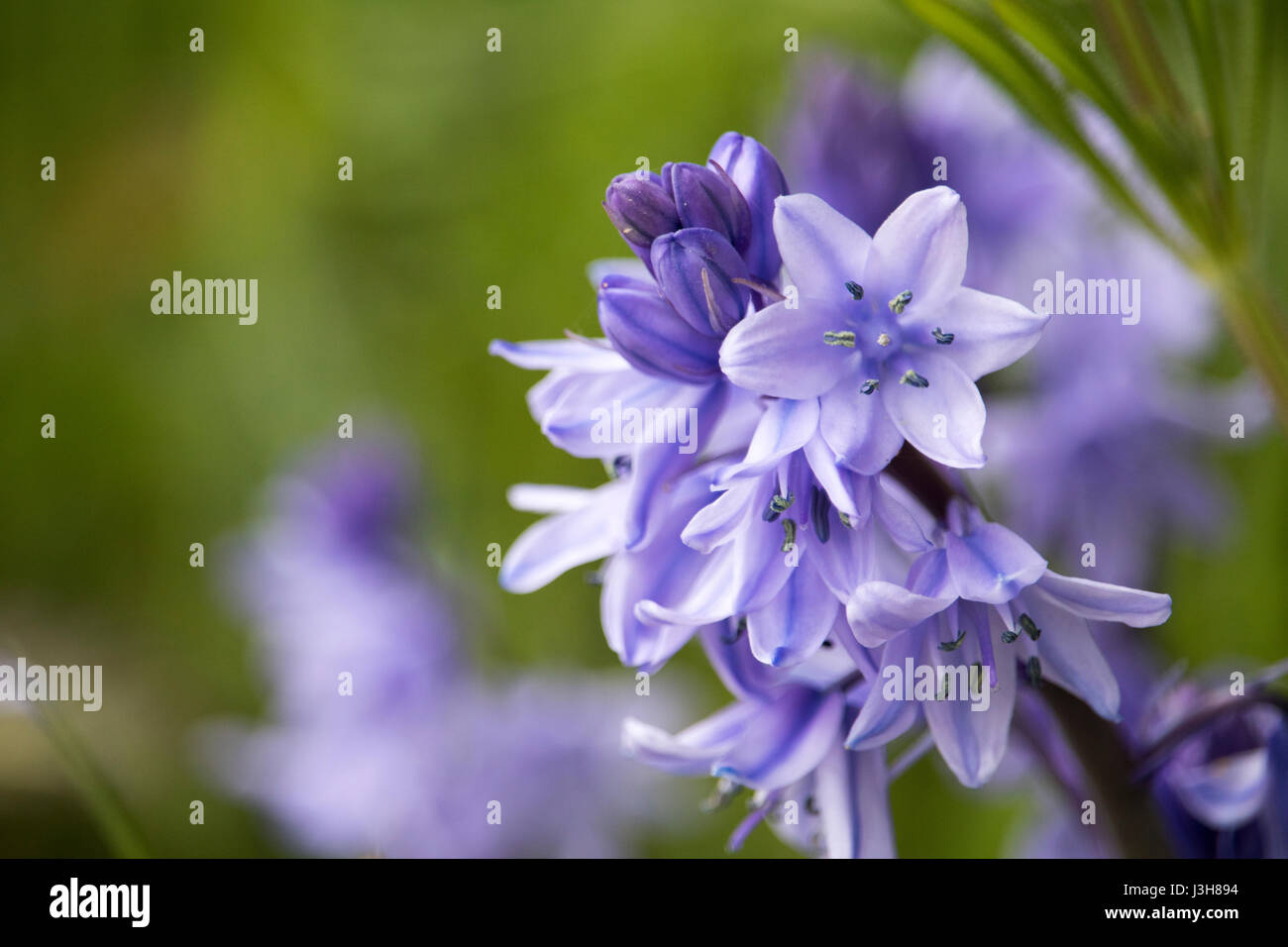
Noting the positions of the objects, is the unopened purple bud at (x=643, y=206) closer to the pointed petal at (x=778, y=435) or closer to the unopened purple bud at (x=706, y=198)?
the unopened purple bud at (x=706, y=198)

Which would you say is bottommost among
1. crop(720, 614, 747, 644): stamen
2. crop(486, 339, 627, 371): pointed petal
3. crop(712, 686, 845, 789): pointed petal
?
crop(712, 686, 845, 789): pointed petal

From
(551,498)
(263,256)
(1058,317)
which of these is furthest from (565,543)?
(263,256)

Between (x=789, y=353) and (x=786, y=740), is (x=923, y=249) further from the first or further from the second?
(x=786, y=740)

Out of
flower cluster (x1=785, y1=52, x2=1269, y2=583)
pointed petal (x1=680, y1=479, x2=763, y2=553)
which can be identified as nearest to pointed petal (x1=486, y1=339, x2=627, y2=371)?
pointed petal (x1=680, y1=479, x2=763, y2=553)

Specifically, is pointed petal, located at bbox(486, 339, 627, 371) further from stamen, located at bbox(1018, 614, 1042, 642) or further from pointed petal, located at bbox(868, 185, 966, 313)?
stamen, located at bbox(1018, 614, 1042, 642)
